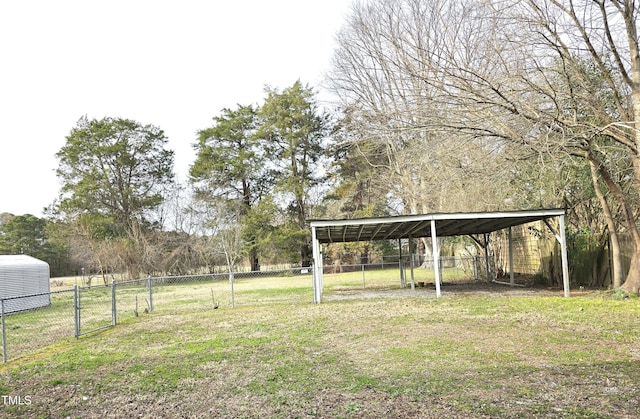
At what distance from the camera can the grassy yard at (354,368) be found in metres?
4.30

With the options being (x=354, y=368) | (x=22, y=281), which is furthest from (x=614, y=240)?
(x=22, y=281)

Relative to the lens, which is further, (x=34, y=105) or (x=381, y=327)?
(x=34, y=105)

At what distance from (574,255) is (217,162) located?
1106 inches

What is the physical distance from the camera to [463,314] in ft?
31.7

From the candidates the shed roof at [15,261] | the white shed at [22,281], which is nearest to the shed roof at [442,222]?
the white shed at [22,281]

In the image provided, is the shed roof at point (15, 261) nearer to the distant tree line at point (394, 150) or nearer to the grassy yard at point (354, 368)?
the grassy yard at point (354, 368)

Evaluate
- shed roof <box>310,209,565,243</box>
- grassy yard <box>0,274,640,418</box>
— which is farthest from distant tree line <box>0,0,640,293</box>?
grassy yard <box>0,274,640,418</box>

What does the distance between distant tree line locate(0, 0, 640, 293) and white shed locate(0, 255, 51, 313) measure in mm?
11934

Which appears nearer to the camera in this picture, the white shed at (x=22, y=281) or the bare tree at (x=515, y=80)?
the bare tree at (x=515, y=80)

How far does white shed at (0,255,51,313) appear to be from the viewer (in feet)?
49.4

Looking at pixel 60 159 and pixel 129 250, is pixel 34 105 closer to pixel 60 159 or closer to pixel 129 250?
pixel 129 250

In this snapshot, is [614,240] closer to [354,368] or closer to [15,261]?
[354,368]

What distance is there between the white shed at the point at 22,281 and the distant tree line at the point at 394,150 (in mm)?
11934

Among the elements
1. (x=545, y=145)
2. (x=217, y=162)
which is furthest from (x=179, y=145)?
(x=545, y=145)
